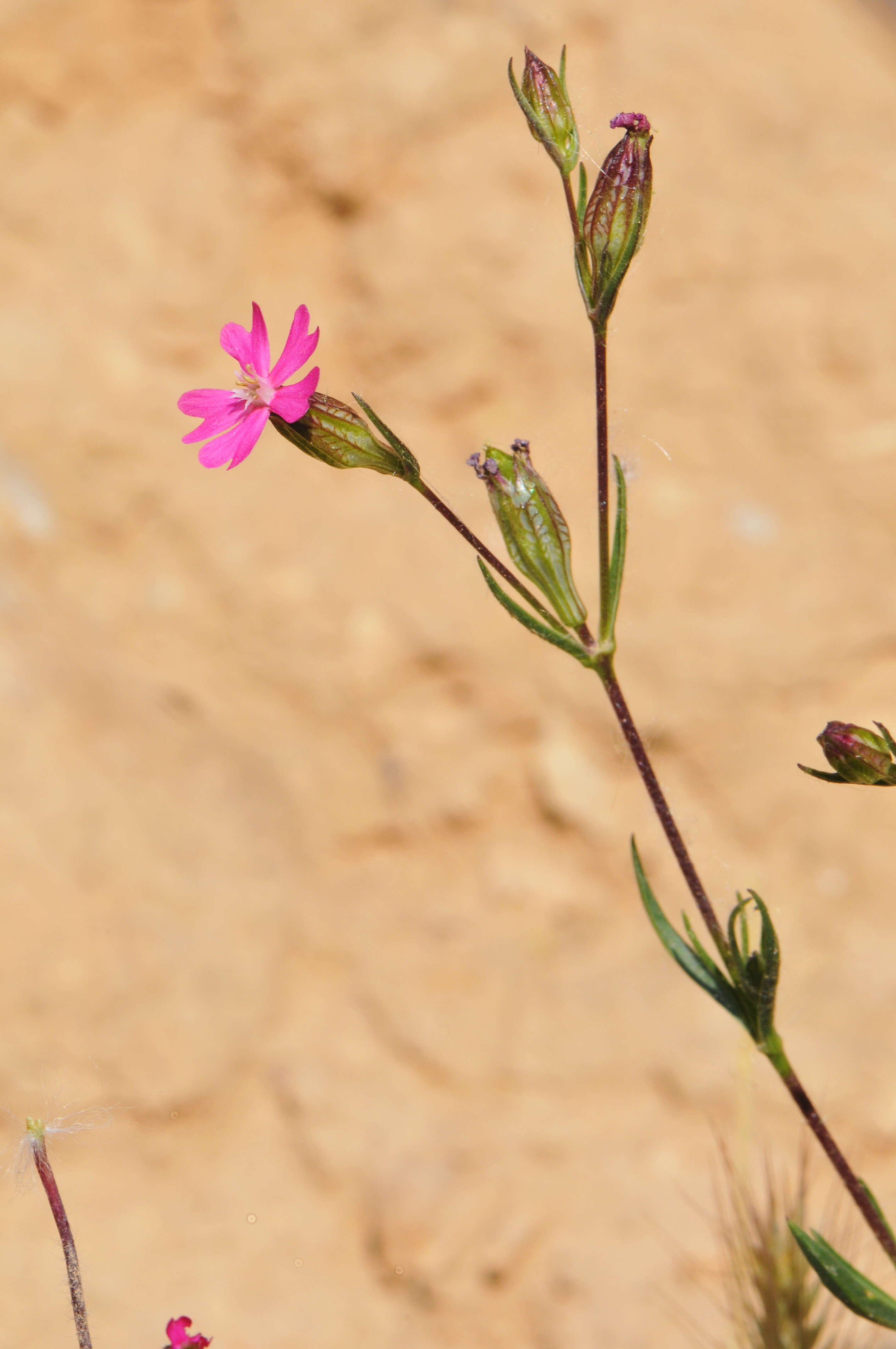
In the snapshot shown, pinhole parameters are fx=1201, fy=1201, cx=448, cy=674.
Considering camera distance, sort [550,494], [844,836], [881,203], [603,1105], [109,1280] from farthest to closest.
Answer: [881,203] < [844,836] < [603,1105] < [109,1280] < [550,494]

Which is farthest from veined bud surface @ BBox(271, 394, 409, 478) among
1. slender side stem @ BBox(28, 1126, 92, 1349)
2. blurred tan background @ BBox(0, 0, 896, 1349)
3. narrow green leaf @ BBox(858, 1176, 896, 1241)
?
blurred tan background @ BBox(0, 0, 896, 1349)

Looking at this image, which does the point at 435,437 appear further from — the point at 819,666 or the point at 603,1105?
the point at 603,1105

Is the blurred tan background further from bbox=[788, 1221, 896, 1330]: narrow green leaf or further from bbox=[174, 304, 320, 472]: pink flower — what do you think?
bbox=[174, 304, 320, 472]: pink flower

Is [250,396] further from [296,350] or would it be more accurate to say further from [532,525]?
[532,525]

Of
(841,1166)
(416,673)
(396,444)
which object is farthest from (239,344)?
(416,673)

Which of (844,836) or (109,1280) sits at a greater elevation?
(844,836)

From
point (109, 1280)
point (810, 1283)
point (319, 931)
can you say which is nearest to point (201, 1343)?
point (810, 1283)
